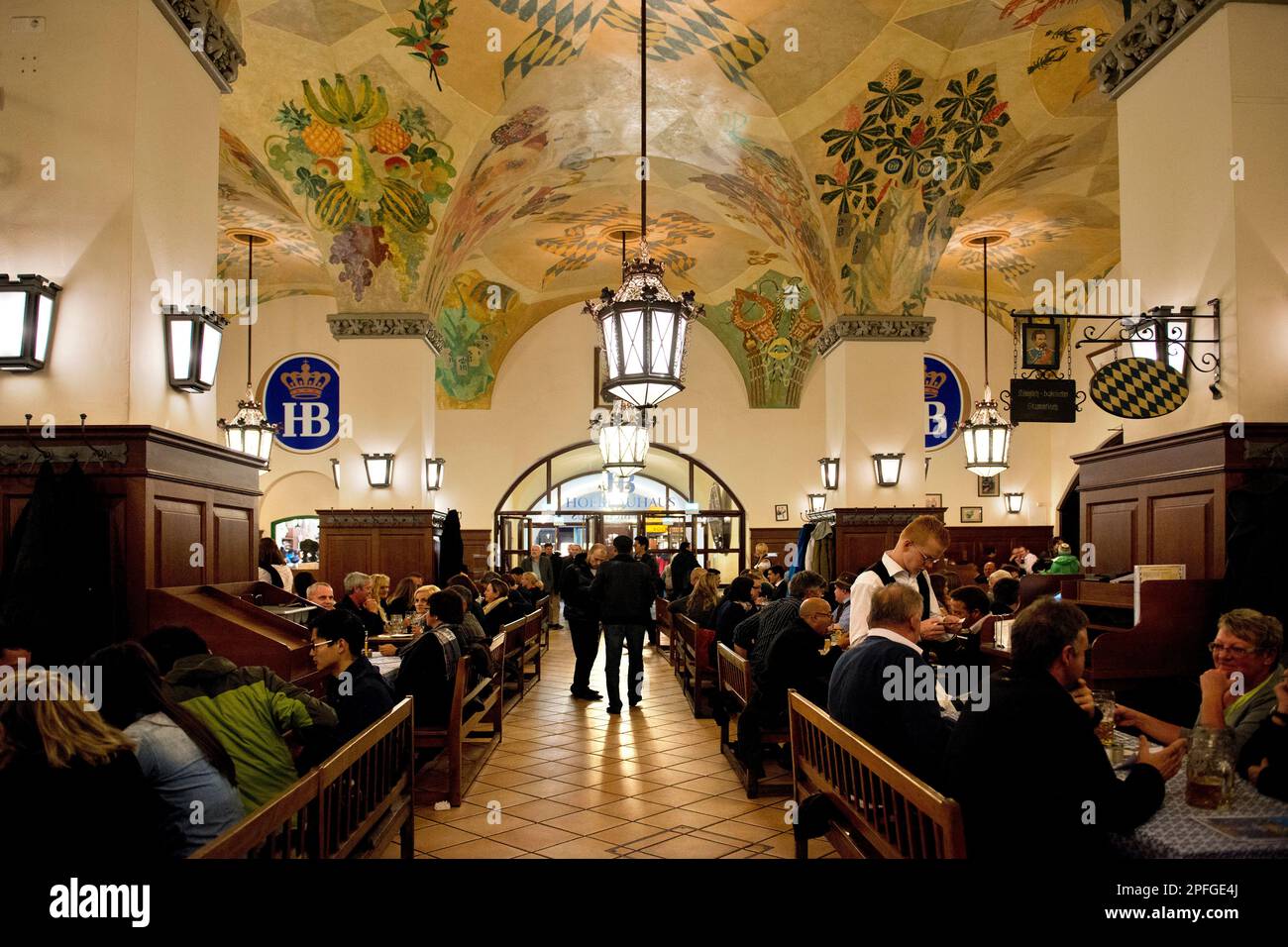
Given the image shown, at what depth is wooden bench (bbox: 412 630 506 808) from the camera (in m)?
5.54

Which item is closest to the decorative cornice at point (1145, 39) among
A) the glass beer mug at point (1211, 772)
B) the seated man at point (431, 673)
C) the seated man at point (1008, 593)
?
the seated man at point (1008, 593)

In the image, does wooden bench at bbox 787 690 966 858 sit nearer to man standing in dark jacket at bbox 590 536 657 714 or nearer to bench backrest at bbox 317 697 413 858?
bench backrest at bbox 317 697 413 858

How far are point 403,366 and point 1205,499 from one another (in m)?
9.42

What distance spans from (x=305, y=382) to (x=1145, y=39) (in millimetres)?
16002

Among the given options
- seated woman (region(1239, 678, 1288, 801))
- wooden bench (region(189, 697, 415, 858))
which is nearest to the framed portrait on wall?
seated woman (region(1239, 678, 1288, 801))

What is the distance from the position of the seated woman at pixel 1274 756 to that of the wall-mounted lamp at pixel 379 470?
1051 cm

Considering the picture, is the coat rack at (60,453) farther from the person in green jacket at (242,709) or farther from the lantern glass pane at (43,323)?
the person in green jacket at (242,709)

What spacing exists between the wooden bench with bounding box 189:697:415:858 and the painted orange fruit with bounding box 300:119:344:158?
8.23 metres

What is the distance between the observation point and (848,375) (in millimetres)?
12141

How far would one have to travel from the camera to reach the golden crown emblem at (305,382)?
733 inches

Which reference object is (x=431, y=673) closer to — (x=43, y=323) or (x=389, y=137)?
(x=43, y=323)

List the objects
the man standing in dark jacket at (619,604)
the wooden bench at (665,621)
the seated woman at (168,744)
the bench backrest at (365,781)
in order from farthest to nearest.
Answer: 1. the wooden bench at (665,621)
2. the man standing in dark jacket at (619,604)
3. the bench backrest at (365,781)
4. the seated woman at (168,744)
